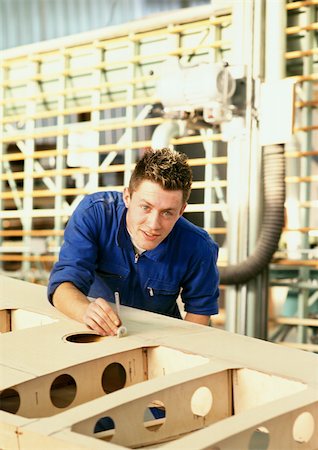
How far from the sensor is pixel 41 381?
4.25 ft

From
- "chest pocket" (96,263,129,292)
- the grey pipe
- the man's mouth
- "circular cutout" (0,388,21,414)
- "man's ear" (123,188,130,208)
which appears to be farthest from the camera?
the grey pipe

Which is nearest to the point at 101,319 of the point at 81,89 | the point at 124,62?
the point at 124,62

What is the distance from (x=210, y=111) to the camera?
13.6ft

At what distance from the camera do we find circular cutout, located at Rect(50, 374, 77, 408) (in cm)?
141

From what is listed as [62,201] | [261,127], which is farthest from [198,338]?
A: [62,201]

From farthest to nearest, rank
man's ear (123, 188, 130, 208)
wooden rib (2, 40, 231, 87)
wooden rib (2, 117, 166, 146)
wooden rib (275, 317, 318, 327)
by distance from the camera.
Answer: wooden rib (2, 117, 166, 146)
wooden rib (2, 40, 231, 87)
wooden rib (275, 317, 318, 327)
man's ear (123, 188, 130, 208)

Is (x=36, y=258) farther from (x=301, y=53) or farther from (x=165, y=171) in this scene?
(x=165, y=171)

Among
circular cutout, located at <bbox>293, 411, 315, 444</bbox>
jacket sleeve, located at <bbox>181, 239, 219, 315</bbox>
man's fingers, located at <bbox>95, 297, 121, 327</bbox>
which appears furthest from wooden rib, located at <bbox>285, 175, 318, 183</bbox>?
circular cutout, located at <bbox>293, 411, 315, 444</bbox>

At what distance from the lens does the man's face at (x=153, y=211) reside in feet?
6.13

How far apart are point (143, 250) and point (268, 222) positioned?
208cm

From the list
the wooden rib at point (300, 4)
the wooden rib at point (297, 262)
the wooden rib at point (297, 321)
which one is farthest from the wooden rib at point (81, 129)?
the wooden rib at point (297, 321)

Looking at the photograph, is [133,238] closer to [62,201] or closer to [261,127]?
[261,127]

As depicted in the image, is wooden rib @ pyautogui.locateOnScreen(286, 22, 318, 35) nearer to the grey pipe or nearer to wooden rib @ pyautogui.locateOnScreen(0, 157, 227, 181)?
the grey pipe

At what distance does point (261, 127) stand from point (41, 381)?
3.05 meters
